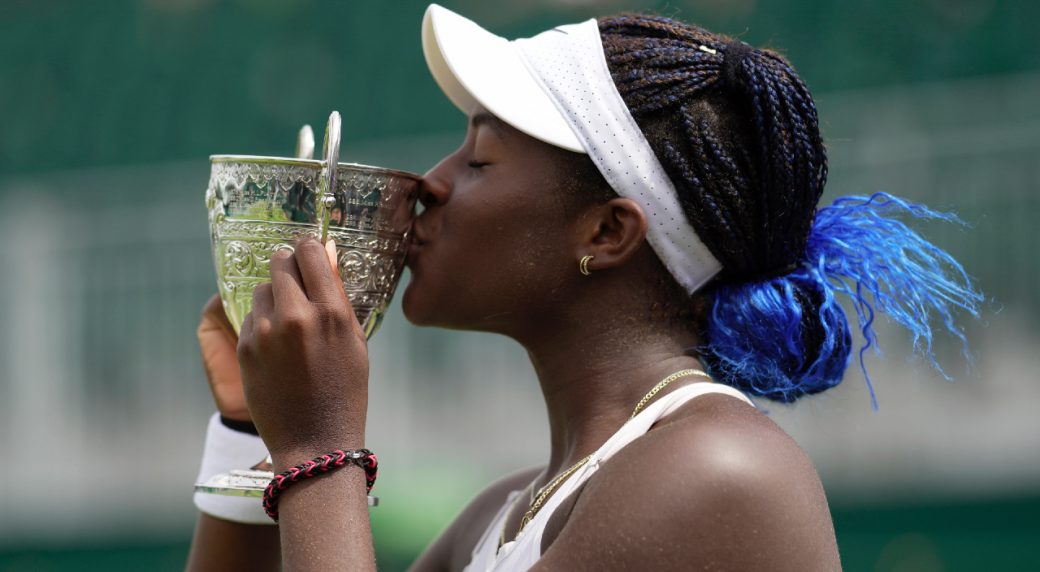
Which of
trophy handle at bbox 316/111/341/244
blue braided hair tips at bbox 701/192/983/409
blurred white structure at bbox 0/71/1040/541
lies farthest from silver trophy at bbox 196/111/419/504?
blurred white structure at bbox 0/71/1040/541

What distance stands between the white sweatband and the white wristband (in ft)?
2.50

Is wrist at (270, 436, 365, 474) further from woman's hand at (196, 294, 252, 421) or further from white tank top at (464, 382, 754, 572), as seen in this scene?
woman's hand at (196, 294, 252, 421)

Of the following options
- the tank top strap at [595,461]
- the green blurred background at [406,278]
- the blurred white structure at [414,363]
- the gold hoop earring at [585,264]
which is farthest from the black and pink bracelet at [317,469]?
the blurred white structure at [414,363]

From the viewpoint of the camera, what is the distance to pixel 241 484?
2.06 metres

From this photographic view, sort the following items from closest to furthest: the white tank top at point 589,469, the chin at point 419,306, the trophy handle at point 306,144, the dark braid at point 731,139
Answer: the white tank top at point 589,469, the dark braid at point 731,139, the chin at point 419,306, the trophy handle at point 306,144

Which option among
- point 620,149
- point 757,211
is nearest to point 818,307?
point 757,211

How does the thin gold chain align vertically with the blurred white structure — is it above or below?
above

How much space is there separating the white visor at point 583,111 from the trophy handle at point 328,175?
0.24m

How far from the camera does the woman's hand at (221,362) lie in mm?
2404

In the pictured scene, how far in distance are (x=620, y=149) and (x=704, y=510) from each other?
1.95 ft

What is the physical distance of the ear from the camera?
204 cm

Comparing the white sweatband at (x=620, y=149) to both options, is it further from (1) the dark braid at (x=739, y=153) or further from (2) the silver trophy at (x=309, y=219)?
(2) the silver trophy at (x=309, y=219)

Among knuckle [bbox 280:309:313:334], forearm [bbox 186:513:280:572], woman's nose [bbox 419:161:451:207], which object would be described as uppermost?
woman's nose [bbox 419:161:451:207]

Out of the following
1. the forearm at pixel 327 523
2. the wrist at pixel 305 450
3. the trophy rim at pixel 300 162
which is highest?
the trophy rim at pixel 300 162
